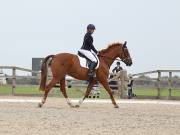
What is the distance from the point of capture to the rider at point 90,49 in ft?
59.6

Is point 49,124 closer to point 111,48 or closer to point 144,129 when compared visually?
point 144,129

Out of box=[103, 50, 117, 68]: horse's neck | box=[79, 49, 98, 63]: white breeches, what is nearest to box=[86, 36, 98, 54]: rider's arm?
box=[79, 49, 98, 63]: white breeches

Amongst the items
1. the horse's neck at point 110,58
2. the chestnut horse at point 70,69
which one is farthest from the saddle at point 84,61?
the horse's neck at point 110,58

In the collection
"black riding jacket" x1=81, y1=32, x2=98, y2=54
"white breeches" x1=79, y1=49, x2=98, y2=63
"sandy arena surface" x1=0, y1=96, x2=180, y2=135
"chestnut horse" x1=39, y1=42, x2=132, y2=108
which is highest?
"black riding jacket" x1=81, y1=32, x2=98, y2=54

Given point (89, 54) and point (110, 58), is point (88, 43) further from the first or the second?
point (110, 58)

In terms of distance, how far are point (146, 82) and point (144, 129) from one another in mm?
18813

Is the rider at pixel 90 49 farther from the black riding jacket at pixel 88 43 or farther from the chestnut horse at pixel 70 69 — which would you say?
the chestnut horse at pixel 70 69

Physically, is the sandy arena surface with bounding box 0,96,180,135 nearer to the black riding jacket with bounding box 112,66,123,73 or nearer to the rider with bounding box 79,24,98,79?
the rider with bounding box 79,24,98,79

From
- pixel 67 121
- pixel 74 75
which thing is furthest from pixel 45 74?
pixel 67 121

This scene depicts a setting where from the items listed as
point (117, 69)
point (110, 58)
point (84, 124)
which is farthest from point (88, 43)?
point (117, 69)

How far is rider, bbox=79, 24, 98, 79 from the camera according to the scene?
18.2m

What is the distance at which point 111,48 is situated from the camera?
1942 centimetres

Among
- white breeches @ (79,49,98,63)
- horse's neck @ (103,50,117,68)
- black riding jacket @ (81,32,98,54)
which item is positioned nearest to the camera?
black riding jacket @ (81,32,98,54)

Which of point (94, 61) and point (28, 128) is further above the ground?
point (94, 61)
